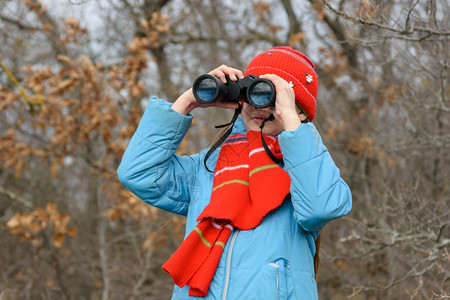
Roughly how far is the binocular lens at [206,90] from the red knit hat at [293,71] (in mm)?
242

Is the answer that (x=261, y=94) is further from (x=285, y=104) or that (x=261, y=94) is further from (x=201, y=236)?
(x=201, y=236)

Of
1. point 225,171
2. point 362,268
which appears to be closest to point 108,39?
point 362,268

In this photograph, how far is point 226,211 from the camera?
2.14 meters

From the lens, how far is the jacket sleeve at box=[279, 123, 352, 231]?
2.04 m

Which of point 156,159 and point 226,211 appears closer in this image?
point 226,211

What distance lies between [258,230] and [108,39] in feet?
19.2

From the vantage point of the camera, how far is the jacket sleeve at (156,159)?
232 cm

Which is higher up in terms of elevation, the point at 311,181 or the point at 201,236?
the point at 311,181

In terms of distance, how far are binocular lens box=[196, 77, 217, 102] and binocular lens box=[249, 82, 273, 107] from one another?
0.17 m

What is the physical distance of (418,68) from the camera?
421cm

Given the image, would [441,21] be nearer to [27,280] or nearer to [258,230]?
[258,230]

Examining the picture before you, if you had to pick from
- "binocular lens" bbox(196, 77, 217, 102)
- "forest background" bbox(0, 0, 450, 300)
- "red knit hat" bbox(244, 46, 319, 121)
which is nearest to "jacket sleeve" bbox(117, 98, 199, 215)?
"binocular lens" bbox(196, 77, 217, 102)

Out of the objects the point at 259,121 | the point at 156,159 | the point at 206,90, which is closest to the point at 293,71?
the point at 259,121

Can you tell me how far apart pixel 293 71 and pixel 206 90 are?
39 centimetres
